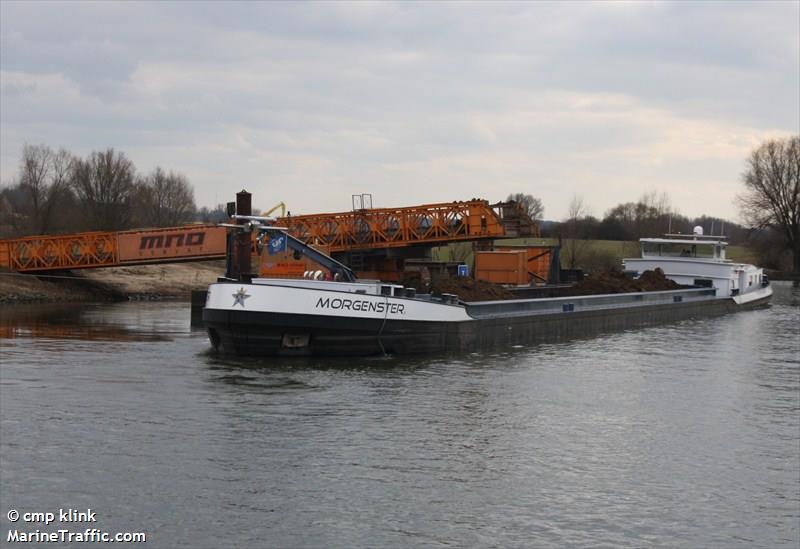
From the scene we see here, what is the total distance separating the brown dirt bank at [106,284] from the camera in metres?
37.3

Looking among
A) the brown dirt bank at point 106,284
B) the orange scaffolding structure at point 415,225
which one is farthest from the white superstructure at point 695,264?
the brown dirt bank at point 106,284

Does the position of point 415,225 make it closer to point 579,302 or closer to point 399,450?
point 579,302

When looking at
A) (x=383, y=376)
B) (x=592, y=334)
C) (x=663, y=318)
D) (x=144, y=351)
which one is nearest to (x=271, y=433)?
(x=383, y=376)

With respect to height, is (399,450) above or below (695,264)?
below

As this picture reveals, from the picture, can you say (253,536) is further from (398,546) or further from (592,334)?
(592,334)

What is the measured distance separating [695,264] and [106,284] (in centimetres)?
2847

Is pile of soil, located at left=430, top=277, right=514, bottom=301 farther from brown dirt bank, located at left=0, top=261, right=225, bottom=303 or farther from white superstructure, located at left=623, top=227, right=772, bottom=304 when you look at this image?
brown dirt bank, located at left=0, top=261, right=225, bottom=303

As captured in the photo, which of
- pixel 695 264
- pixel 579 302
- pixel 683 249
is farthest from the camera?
pixel 683 249

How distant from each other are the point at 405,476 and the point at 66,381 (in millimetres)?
8318

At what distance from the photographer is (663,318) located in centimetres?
3491

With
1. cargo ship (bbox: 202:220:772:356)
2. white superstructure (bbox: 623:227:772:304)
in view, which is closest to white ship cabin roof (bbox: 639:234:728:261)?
white superstructure (bbox: 623:227:772:304)

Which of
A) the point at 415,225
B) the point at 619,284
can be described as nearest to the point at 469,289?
the point at 415,225

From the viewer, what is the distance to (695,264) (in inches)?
1732

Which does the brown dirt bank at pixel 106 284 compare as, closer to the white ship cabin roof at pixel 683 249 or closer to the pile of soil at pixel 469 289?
the pile of soil at pixel 469 289
